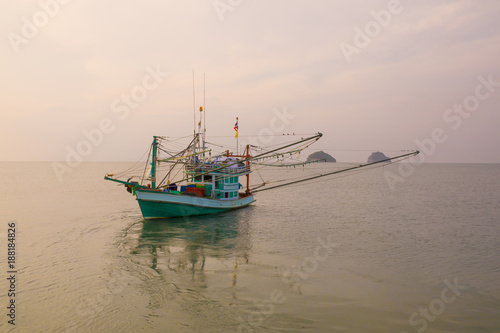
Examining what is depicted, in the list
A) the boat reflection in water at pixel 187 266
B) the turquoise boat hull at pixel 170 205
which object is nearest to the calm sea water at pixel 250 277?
the boat reflection in water at pixel 187 266

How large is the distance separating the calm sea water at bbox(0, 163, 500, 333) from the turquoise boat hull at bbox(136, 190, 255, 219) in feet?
3.13

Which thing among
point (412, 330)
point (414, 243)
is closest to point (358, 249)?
point (414, 243)

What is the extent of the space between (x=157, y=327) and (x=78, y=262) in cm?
923

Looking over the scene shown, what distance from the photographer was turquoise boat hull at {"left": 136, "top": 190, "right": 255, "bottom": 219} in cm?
2741

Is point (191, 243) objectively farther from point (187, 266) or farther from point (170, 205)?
point (170, 205)

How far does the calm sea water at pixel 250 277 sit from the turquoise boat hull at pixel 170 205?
0.95 meters

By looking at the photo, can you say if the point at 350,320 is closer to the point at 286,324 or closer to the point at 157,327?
the point at 286,324

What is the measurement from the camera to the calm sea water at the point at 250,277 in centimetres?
1042

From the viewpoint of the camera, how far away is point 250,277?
→ 14.3 meters

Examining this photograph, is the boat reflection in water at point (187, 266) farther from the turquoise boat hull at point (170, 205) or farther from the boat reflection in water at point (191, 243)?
the turquoise boat hull at point (170, 205)

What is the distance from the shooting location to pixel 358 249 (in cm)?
1994

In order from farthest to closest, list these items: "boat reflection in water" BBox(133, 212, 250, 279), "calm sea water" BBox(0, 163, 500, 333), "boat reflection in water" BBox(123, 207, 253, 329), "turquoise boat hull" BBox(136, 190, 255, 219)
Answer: "turquoise boat hull" BBox(136, 190, 255, 219) → "boat reflection in water" BBox(133, 212, 250, 279) → "boat reflection in water" BBox(123, 207, 253, 329) → "calm sea water" BBox(0, 163, 500, 333)

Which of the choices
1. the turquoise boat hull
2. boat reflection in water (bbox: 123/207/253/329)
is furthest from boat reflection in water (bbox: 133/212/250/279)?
the turquoise boat hull

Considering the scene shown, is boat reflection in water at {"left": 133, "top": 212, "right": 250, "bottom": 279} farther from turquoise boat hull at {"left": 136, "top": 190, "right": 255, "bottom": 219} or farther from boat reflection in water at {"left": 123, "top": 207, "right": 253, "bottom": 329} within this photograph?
turquoise boat hull at {"left": 136, "top": 190, "right": 255, "bottom": 219}
